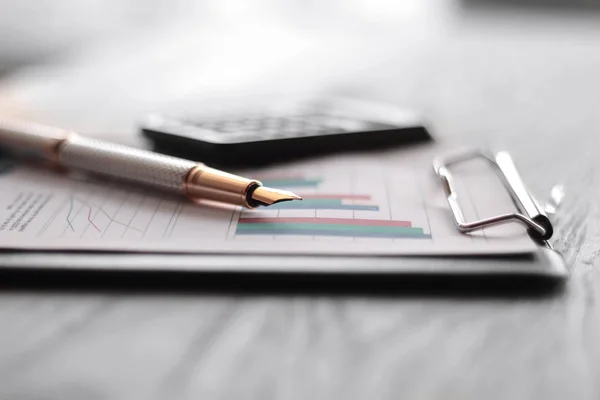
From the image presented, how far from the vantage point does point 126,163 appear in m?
0.50

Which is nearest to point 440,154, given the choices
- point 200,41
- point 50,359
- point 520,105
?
point 520,105

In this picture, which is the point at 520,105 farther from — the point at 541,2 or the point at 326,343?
the point at 541,2

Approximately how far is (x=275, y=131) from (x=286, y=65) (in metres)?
0.46

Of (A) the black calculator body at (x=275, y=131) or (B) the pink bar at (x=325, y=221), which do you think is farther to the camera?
(A) the black calculator body at (x=275, y=131)

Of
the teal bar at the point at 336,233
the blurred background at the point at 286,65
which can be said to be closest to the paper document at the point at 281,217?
the teal bar at the point at 336,233

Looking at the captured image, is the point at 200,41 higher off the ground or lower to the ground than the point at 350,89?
higher

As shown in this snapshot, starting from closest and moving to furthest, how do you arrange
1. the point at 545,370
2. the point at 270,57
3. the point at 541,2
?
the point at 545,370
the point at 270,57
the point at 541,2

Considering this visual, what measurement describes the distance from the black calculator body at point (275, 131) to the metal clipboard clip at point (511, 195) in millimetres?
73

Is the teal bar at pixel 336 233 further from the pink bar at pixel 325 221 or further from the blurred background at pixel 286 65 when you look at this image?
the blurred background at pixel 286 65

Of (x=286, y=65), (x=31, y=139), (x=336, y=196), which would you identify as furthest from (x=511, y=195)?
(x=286, y=65)

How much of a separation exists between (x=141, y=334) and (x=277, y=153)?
26 cm

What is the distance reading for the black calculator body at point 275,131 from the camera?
557 mm

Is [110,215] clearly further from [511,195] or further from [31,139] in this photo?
[511,195]

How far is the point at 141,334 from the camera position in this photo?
1.11 ft
